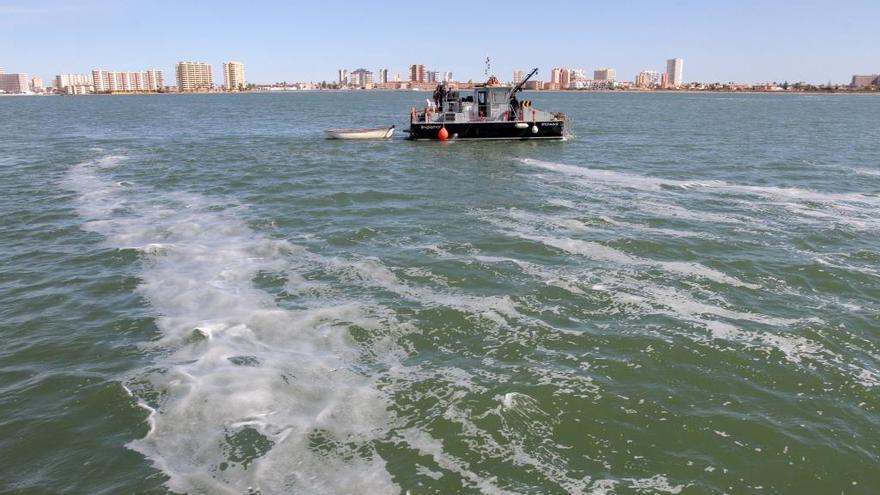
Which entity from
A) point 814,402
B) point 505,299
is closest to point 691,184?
point 505,299

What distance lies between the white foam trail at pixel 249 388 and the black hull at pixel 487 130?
87.3 ft

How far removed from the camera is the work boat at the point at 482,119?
131 feet

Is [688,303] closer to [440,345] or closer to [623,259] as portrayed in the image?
[623,259]

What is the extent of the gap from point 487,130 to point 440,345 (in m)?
31.4

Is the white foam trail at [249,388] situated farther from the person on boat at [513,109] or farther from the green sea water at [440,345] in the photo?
the person on boat at [513,109]

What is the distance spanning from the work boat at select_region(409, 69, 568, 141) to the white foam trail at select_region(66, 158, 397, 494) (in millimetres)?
26668

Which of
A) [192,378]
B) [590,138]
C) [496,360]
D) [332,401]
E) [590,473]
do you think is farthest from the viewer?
[590,138]

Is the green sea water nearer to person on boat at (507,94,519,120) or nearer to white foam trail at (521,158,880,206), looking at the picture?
white foam trail at (521,158,880,206)

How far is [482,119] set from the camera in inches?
1569

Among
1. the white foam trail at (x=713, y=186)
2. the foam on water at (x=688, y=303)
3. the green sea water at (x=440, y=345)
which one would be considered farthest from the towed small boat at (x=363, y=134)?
the foam on water at (x=688, y=303)

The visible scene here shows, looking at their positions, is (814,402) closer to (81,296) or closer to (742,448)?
(742,448)

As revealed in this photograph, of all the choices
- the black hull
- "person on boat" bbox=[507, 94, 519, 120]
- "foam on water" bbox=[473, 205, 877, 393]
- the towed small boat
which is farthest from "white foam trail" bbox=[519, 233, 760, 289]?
the towed small boat

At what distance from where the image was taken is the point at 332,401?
832cm

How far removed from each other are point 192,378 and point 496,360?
14.4 feet
